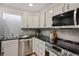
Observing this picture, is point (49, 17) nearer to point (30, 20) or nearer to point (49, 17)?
point (49, 17)

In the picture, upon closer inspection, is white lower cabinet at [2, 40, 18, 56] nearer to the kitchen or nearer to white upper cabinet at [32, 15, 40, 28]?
the kitchen

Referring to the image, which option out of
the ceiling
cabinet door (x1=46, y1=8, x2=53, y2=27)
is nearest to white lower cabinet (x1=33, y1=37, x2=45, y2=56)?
cabinet door (x1=46, y1=8, x2=53, y2=27)

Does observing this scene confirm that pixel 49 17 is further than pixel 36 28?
Yes

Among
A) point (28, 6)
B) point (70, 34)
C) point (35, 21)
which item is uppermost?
point (28, 6)

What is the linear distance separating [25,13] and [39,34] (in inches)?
12.4

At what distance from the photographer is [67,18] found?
4.17 feet

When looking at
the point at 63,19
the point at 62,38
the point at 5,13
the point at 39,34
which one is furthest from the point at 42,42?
the point at 5,13

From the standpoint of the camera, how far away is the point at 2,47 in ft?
3.66

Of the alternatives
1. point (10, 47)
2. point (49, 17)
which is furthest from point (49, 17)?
point (10, 47)

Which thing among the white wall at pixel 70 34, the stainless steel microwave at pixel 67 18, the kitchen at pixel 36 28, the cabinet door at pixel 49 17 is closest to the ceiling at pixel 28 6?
the kitchen at pixel 36 28

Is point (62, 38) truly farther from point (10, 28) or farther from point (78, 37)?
point (10, 28)

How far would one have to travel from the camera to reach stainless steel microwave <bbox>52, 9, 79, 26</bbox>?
1125 mm

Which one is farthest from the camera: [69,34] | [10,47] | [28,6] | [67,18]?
[69,34]

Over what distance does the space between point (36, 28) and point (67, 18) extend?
420 millimetres
